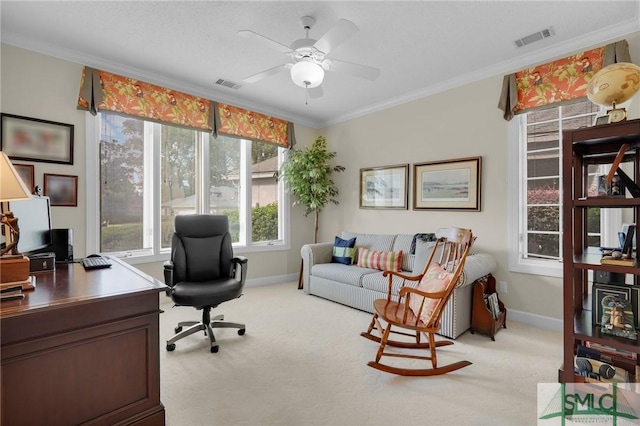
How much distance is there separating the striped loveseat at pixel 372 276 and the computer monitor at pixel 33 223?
2823mm

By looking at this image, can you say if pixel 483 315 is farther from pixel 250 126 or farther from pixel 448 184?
pixel 250 126

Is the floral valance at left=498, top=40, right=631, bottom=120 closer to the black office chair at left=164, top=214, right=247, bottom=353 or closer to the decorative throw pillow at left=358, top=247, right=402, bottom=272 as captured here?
the decorative throw pillow at left=358, top=247, right=402, bottom=272

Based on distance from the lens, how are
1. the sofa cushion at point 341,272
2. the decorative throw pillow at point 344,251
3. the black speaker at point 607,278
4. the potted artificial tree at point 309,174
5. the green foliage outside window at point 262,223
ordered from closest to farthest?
1. the black speaker at point 607,278
2. the sofa cushion at point 341,272
3. the decorative throw pillow at point 344,251
4. the green foliage outside window at point 262,223
5. the potted artificial tree at point 309,174

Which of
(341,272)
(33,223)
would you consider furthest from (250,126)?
(33,223)

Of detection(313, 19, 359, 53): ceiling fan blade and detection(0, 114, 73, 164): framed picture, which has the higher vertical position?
detection(313, 19, 359, 53): ceiling fan blade

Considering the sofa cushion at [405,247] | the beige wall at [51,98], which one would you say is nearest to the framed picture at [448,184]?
the sofa cushion at [405,247]

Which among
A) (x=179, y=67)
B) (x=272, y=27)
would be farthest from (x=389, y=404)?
(x=179, y=67)

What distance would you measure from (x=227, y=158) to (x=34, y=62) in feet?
7.23

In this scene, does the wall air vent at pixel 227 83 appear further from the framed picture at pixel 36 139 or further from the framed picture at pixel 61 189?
the framed picture at pixel 61 189

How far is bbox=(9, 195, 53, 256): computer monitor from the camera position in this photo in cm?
181

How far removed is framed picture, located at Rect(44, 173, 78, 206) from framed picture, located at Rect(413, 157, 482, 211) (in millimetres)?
3985

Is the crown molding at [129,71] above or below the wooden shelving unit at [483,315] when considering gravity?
above

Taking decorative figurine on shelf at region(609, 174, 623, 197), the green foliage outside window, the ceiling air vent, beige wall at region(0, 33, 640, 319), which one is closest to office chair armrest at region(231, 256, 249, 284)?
beige wall at region(0, 33, 640, 319)

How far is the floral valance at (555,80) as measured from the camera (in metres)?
2.69
